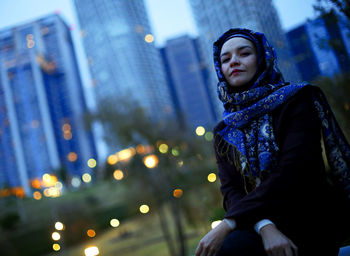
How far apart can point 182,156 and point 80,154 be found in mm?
1846

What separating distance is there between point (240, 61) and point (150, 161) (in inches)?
128

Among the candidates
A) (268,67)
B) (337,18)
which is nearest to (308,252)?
(268,67)

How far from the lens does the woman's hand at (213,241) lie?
0.71 metres

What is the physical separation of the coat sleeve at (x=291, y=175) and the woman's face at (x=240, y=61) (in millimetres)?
182

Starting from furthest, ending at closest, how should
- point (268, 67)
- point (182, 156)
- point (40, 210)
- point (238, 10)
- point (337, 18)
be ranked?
point (40, 210)
point (182, 156)
point (238, 10)
point (337, 18)
point (268, 67)

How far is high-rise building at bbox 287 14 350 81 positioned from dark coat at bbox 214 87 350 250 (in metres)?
1.37

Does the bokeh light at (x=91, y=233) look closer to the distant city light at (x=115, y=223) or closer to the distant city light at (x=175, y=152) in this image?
the distant city light at (x=115, y=223)

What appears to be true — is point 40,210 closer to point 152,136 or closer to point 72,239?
point 72,239

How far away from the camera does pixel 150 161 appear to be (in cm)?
402

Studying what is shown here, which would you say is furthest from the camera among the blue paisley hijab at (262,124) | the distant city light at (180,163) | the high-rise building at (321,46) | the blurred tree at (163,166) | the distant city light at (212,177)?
the distant city light at (180,163)

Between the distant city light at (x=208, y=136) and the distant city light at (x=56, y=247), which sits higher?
the distant city light at (x=208, y=136)

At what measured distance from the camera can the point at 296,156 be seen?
725 millimetres

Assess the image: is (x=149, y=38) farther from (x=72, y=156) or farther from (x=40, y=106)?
(x=72, y=156)

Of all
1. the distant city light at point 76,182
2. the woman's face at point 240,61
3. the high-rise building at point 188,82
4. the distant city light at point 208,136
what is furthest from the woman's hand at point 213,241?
the distant city light at point 76,182
